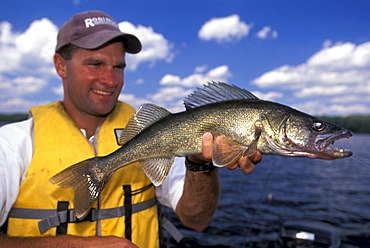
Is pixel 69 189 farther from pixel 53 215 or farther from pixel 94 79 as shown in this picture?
pixel 94 79

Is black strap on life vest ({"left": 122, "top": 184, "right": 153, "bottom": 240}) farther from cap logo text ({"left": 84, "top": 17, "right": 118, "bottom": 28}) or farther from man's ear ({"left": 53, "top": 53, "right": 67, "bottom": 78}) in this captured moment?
cap logo text ({"left": 84, "top": 17, "right": 118, "bottom": 28})

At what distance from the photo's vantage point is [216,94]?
2807 millimetres

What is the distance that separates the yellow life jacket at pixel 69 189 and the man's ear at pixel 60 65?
467 millimetres

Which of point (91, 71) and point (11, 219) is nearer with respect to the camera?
point (11, 219)

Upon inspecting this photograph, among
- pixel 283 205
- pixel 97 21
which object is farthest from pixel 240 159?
pixel 283 205

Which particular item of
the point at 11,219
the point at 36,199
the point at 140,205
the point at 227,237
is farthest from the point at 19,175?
the point at 227,237

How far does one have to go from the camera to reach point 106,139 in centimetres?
380

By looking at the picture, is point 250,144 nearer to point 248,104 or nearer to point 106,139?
point 248,104

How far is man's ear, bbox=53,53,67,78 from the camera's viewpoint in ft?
13.1

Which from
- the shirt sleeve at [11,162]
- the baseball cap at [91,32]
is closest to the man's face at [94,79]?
the baseball cap at [91,32]

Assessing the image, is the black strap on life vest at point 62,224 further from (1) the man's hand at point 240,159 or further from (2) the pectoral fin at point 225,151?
(2) the pectoral fin at point 225,151

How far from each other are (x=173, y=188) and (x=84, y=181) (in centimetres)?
Result: 157

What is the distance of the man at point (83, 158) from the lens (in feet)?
10.5

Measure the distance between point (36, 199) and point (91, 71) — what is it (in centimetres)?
170
